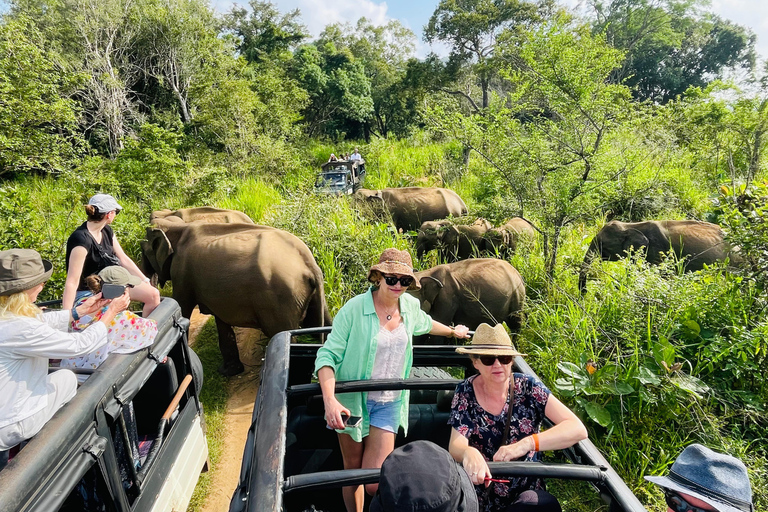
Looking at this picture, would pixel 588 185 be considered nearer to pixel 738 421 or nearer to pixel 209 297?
pixel 738 421

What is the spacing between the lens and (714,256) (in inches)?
277

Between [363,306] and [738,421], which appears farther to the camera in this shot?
[738,421]

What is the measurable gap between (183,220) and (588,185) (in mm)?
5758

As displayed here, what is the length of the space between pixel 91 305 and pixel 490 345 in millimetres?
2039

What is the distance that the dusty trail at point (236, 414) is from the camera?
375 centimetres

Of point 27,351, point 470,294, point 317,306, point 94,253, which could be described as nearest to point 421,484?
point 27,351

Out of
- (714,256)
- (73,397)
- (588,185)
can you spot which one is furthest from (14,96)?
(714,256)

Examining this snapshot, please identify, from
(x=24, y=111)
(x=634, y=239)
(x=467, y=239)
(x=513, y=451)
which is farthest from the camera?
(x=467, y=239)

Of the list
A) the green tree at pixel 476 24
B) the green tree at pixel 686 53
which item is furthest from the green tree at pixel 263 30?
the green tree at pixel 686 53

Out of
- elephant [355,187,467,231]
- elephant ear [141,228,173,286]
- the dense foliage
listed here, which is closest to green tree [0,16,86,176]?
the dense foliage

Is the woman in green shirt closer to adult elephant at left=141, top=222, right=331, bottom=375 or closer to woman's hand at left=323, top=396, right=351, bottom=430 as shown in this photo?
woman's hand at left=323, top=396, right=351, bottom=430

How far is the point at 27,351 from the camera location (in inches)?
74.4

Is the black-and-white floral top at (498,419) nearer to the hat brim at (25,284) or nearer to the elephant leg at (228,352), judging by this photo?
the hat brim at (25,284)

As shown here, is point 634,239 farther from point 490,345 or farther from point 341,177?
point 341,177
